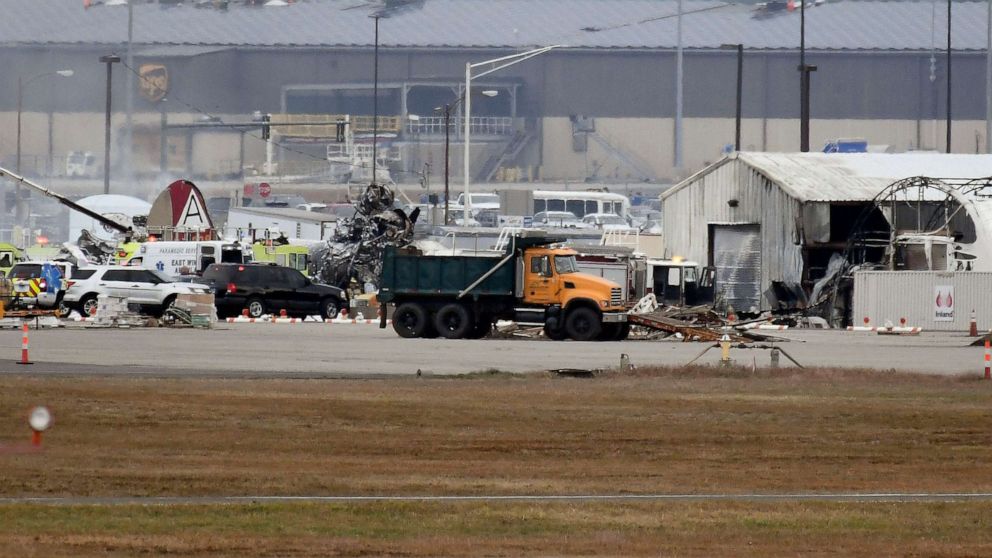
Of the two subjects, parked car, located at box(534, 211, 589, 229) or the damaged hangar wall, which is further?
parked car, located at box(534, 211, 589, 229)

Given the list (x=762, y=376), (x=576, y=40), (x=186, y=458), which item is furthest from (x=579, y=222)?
(x=186, y=458)

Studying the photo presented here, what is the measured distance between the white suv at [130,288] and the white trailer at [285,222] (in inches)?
1170

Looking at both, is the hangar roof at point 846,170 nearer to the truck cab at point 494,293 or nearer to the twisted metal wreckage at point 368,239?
the twisted metal wreckage at point 368,239

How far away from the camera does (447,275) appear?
44750 millimetres

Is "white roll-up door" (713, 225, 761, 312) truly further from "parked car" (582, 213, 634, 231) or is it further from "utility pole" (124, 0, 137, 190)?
"utility pole" (124, 0, 137, 190)

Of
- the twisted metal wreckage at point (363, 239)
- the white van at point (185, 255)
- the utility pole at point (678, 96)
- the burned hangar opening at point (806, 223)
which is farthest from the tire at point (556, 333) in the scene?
the utility pole at point (678, 96)

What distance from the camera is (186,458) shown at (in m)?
19.4

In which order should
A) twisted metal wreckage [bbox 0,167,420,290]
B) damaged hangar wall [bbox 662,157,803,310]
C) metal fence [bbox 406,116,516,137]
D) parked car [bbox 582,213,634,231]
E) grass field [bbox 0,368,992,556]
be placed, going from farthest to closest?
metal fence [bbox 406,116,516,137] < parked car [bbox 582,213,634,231] < twisted metal wreckage [bbox 0,167,420,290] < damaged hangar wall [bbox 662,157,803,310] < grass field [bbox 0,368,992,556]

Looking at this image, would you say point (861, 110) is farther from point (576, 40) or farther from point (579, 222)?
point (579, 222)

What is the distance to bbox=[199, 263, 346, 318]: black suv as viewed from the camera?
55594mm

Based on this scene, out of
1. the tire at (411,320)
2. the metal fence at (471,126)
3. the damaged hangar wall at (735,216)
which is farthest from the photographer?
the metal fence at (471,126)

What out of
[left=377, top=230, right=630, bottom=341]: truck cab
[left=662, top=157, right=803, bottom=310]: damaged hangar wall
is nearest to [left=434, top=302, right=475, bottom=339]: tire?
[left=377, top=230, right=630, bottom=341]: truck cab

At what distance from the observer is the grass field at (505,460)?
14.5m

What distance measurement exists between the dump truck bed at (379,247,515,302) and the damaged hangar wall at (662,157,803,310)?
61.4ft
